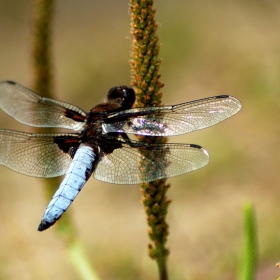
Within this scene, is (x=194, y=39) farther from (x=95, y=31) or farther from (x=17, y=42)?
(x=17, y=42)

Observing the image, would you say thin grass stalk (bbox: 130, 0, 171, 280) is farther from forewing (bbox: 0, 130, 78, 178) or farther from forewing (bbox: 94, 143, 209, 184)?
forewing (bbox: 0, 130, 78, 178)

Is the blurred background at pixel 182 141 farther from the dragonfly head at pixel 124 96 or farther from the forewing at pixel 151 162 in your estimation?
the dragonfly head at pixel 124 96

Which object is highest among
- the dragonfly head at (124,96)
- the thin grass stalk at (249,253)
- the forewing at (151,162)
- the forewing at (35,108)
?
the forewing at (35,108)

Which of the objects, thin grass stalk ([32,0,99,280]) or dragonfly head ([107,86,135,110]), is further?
thin grass stalk ([32,0,99,280])

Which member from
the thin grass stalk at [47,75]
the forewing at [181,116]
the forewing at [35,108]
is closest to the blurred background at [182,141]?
the thin grass stalk at [47,75]

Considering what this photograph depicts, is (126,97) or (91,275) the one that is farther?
(91,275)

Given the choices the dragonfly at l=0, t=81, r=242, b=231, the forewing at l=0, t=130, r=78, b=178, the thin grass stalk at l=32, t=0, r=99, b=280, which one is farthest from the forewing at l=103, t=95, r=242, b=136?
the thin grass stalk at l=32, t=0, r=99, b=280

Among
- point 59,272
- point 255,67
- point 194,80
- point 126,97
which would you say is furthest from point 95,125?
point 194,80
